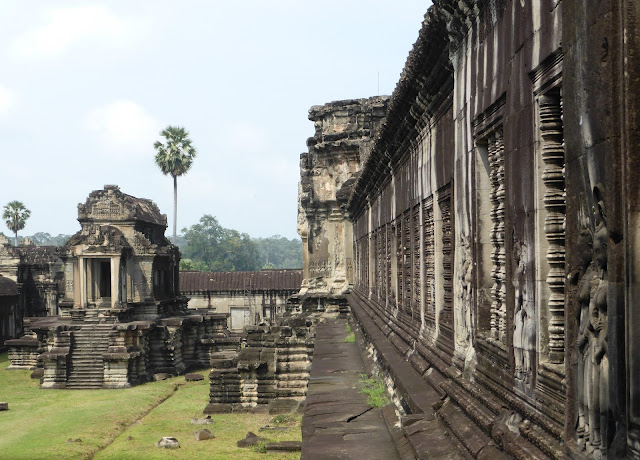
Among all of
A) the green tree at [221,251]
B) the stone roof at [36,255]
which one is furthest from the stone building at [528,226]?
the green tree at [221,251]

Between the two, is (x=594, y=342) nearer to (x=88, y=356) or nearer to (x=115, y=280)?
(x=88, y=356)

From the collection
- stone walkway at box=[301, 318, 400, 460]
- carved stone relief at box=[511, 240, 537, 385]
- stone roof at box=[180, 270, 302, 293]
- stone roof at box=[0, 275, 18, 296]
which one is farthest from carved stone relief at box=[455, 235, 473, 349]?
stone roof at box=[0, 275, 18, 296]

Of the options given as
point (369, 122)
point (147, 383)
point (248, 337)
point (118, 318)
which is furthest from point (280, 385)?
point (118, 318)

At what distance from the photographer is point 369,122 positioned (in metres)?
26.5

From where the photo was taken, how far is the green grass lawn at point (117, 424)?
19073 mm

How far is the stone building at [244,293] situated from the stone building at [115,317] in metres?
7.91

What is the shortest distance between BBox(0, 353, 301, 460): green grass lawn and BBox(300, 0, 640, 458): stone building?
10.3m

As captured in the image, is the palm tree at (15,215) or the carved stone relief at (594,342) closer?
the carved stone relief at (594,342)

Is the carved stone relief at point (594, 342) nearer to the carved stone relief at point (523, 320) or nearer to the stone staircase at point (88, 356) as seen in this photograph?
the carved stone relief at point (523, 320)

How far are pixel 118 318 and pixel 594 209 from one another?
35.2 meters

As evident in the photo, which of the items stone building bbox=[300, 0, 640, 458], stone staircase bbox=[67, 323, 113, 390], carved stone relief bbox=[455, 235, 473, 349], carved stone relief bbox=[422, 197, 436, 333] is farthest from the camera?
stone staircase bbox=[67, 323, 113, 390]

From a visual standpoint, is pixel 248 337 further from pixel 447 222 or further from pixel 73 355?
pixel 447 222

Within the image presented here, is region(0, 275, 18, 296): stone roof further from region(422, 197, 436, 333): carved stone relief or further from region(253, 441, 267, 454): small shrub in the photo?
region(422, 197, 436, 333): carved stone relief

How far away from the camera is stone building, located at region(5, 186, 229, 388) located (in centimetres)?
3391
